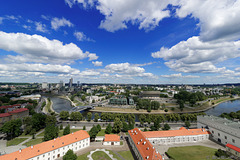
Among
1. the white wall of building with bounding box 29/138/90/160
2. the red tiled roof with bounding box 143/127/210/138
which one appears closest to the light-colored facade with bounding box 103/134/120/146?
the white wall of building with bounding box 29/138/90/160

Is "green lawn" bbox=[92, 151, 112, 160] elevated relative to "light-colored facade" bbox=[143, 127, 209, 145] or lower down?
lower down

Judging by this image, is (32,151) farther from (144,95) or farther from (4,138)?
(144,95)

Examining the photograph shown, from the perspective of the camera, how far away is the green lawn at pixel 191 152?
33531mm

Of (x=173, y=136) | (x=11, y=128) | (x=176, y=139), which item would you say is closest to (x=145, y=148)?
(x=173, y=136)

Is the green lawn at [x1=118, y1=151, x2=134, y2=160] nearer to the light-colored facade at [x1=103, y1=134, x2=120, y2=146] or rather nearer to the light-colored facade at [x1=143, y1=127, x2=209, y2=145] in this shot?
the light-colored facade at [x1=103, y1=134, x2=120, y2=146]

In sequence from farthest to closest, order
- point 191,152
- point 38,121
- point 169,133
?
point 38,121 → point 169,133 → point 191,152

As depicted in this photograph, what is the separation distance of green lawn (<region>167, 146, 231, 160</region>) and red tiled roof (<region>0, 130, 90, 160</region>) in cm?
3089

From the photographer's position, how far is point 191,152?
36625 mm

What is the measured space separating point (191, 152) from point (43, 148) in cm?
4744

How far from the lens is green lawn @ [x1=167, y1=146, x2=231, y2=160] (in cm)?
3353

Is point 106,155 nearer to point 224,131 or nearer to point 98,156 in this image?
point 98,156

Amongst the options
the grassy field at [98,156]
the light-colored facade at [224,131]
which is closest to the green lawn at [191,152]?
the light-colored facade at [224,131]

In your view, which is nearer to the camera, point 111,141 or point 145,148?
point 145,148

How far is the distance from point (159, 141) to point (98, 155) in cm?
2351
